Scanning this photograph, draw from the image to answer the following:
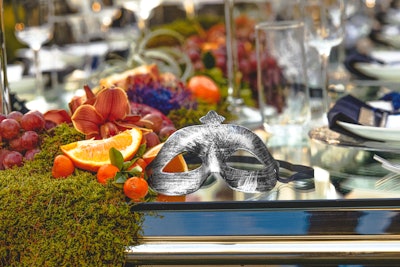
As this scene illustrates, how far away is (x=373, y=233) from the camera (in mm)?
1022

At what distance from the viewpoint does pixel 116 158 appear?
110 centimetres

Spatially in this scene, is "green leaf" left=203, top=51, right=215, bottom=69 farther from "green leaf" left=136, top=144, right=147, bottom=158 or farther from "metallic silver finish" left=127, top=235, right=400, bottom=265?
"metallic silver finish" left=127, top=235, right=400, bottom=265

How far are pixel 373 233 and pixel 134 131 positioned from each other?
0.37 meters

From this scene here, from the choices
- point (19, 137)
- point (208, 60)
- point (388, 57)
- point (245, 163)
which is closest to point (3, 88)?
point (19, 137)

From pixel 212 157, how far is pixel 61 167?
0.68ft

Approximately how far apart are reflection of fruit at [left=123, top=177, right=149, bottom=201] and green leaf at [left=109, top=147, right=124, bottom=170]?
0.13 ft

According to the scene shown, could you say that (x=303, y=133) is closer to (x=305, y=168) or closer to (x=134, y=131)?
(x=305, y=168)

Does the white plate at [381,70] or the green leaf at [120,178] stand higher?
the green leaf at [120,178]

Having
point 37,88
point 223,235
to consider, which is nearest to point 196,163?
point 223,235

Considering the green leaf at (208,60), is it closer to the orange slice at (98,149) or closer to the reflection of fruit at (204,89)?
the reflection of fruit at (204,89)

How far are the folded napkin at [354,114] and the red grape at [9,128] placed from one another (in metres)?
0.50

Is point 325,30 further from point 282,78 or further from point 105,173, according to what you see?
point 105,173

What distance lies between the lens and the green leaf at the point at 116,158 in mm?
1095

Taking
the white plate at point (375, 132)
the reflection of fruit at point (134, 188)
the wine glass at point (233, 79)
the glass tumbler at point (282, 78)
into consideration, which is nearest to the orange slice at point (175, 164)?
the reflection of fruit at point (134, 188)
